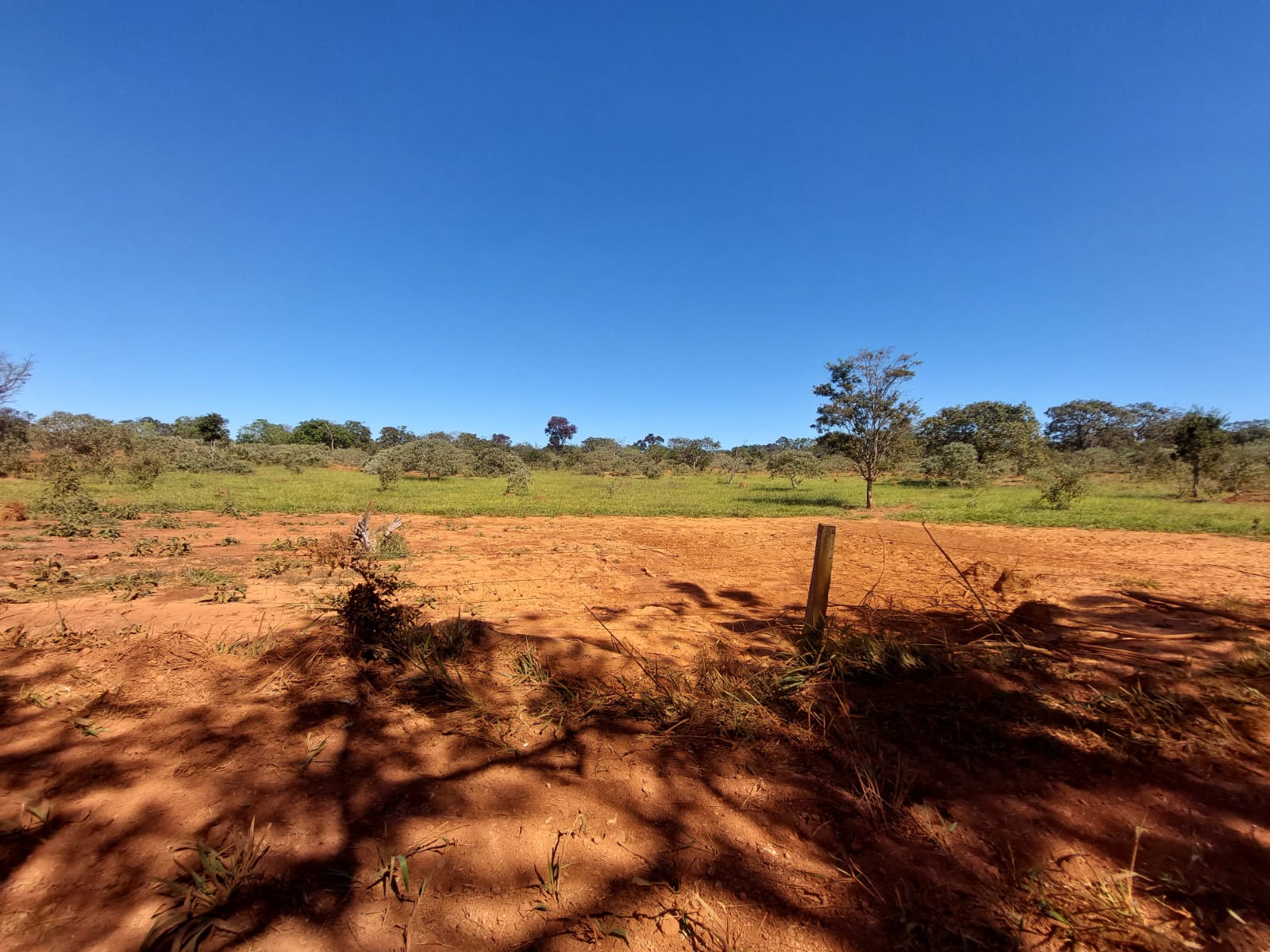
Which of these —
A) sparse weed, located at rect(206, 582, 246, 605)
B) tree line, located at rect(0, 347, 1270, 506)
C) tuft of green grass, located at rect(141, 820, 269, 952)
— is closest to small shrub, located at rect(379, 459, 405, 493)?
tree line, located at rect(0, 347, 1270, 506)

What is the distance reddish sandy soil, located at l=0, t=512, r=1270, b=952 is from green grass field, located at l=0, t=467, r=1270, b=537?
39.8 ft

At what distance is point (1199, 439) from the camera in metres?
19.2

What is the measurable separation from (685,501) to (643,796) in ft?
60.7

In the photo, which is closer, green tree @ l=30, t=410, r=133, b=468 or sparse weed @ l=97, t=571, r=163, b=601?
sparse weed @ l=97, t=571, r=163, b=601

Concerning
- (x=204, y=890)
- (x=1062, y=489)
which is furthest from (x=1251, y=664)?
(x=1062, y=489)

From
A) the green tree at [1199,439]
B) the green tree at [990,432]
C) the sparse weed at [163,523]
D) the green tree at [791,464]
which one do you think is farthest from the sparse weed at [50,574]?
the green tree at [990,432]

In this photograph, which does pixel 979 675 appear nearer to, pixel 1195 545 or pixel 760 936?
pixel 760 936

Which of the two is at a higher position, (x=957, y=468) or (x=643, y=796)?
(x=957, y=468)

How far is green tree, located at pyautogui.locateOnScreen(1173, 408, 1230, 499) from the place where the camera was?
1884 cm

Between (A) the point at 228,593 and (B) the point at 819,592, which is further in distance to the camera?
(A) the point at 228,593

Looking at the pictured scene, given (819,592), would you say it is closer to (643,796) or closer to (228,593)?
(643,796)

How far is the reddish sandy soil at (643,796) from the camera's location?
170 centimetres

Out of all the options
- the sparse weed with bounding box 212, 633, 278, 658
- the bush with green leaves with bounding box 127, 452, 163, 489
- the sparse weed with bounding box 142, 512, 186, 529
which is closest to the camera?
the sparse weed with bounding box 212, 633, 278, 658

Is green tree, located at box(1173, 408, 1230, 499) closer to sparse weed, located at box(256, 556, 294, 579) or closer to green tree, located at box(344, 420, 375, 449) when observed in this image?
sparse weed, located at box(256, 556, 294, 579)
